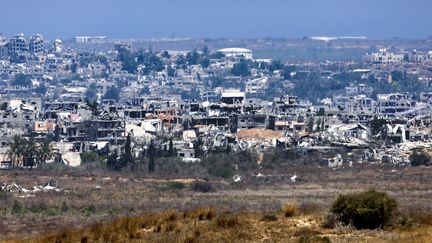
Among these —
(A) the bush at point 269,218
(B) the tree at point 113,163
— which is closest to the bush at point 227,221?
(A) the bush at point 269,218

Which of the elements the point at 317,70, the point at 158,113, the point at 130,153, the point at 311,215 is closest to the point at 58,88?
the point at 317,70

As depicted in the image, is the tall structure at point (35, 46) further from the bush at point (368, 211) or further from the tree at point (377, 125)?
the bush at point (368, 211)

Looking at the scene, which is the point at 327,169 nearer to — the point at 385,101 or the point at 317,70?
the point at 385,101

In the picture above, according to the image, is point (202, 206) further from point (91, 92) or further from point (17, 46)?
point (17, 46)

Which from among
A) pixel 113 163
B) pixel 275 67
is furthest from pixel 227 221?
pixel 275 67

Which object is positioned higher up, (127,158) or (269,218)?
(269,218)

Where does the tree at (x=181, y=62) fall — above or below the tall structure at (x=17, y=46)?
below
